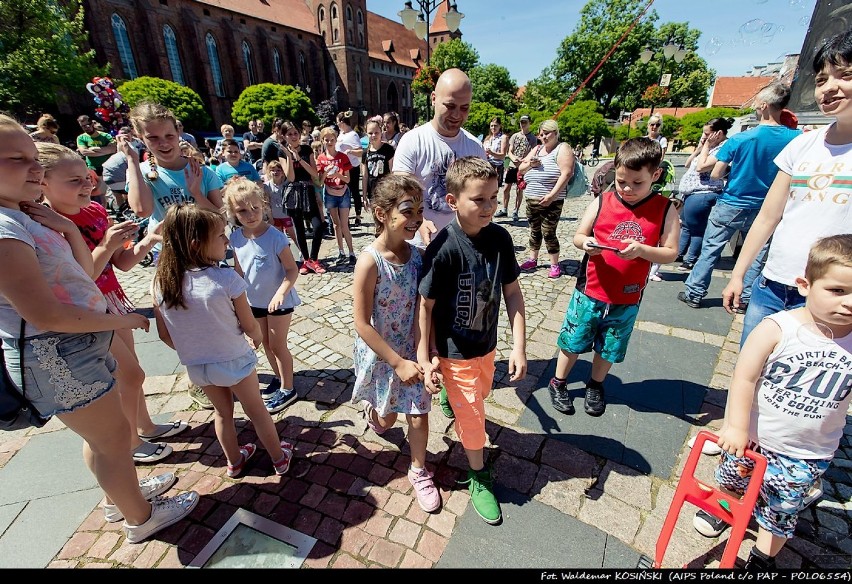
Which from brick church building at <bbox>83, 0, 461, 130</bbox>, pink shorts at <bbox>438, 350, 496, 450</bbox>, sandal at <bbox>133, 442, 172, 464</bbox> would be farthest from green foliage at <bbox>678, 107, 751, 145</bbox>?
sandal at <bbox>133, 442, 172, 464</bbox>

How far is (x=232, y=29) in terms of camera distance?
3872 centimetres

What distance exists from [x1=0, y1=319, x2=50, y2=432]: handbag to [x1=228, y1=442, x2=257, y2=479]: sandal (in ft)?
3.58

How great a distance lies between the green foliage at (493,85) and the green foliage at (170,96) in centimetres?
2979

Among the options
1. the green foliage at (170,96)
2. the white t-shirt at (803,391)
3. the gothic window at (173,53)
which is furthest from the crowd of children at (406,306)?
the gothic window at (173,53)

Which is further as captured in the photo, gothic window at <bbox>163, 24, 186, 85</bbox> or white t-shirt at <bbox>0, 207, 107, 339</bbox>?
gothic window at <bbox>163, 24, 186, 85</bbox>

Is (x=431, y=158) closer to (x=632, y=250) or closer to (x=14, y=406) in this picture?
(x=632, y=250)

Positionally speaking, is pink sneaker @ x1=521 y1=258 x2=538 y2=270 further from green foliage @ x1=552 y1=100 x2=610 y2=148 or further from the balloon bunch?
green foliage @ x1=552 y1=100 x2=610 y2=148

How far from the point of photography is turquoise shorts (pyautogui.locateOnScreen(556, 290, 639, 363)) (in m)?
2.80

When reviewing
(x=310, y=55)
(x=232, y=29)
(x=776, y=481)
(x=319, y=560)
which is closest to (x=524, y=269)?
(x=776, y=481)

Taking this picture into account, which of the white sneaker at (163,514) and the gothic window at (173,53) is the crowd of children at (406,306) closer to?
the white sneaker at (163,514)

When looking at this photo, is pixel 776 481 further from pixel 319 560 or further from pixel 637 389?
pixel 319 560

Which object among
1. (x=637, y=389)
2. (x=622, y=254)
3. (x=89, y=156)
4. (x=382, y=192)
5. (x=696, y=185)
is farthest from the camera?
(x=89, y=156)

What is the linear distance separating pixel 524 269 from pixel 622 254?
3579 millimetres

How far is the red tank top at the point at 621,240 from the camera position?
2.56 m
